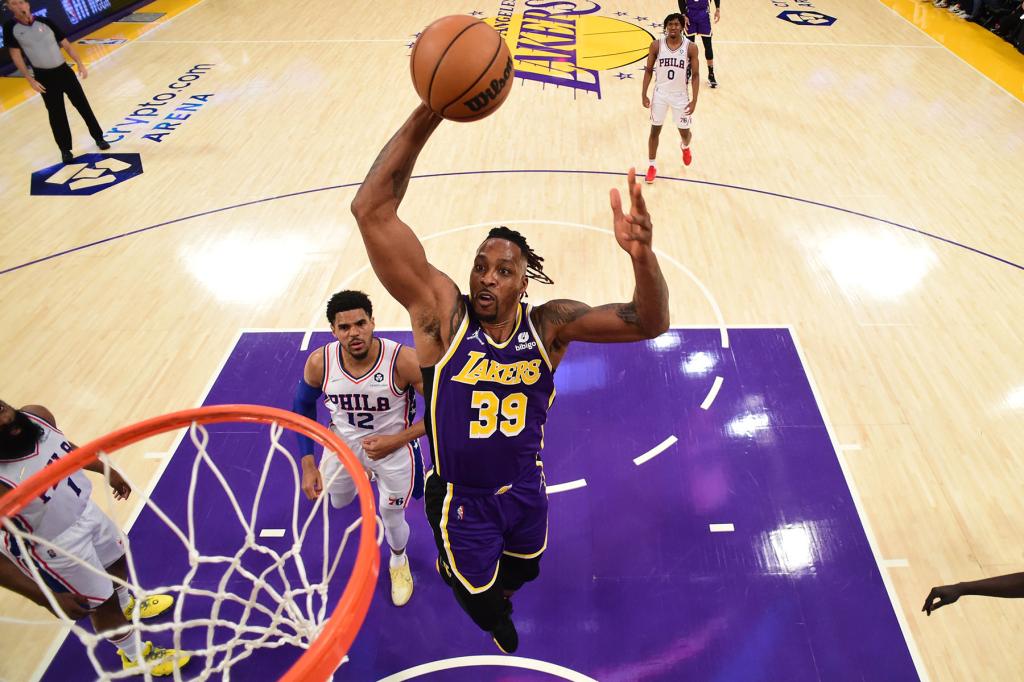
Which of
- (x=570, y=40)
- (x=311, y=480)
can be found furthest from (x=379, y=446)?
(x=570, y=40)

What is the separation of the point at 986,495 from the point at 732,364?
6.09 ft

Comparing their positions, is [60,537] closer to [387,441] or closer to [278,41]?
[387,441]

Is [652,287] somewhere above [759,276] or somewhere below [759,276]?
above

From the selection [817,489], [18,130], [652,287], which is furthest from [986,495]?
[18,130]

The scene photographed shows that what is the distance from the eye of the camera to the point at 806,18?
516 inches

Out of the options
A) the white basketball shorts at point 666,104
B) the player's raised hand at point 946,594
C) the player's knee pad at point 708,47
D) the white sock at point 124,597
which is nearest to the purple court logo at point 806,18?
the player's knee pad at point 708,47

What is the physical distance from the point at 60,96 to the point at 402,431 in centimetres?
780

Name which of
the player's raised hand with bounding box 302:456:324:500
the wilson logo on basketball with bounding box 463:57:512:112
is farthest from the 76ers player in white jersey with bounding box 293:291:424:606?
the wilson logo on basketball with bounding box 463:57:512:112

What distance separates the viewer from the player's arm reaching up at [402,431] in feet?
11.0

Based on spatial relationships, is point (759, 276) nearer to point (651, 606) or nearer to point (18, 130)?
point (651, 606)

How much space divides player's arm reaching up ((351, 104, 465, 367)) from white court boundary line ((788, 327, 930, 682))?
118 inches

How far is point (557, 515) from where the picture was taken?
14.0 ft

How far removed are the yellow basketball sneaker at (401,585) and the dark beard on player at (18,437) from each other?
75.7 inches

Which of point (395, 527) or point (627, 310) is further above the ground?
point (627, 310)
